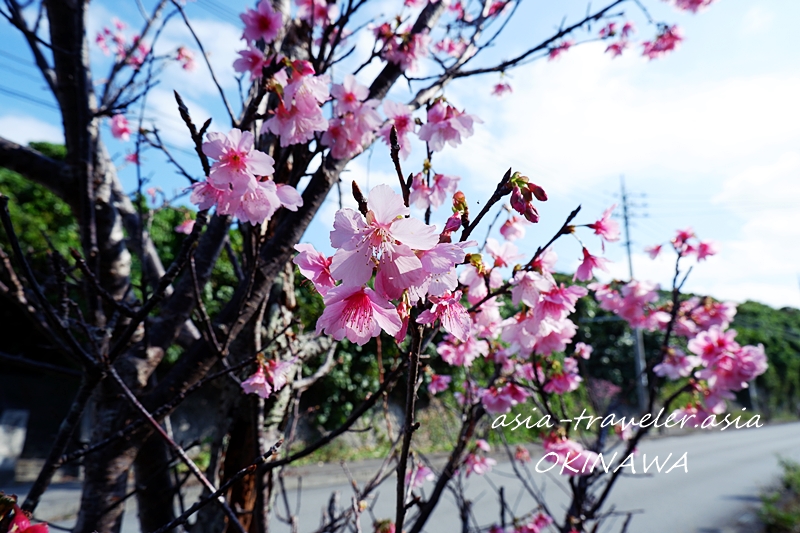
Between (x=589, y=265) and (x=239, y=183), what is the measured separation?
3.27 ft

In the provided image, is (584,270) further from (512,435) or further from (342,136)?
(512,435)

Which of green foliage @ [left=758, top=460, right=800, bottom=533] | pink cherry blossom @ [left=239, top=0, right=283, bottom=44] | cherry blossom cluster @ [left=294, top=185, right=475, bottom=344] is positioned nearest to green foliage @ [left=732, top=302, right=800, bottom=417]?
green foliage @ [left=758, top=460, right=800, bottom=533]

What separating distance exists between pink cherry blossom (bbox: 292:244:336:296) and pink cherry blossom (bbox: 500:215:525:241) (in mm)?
888

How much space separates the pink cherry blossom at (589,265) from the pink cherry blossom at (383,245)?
824mm

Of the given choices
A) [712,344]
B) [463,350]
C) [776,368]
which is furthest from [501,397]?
[776,368]

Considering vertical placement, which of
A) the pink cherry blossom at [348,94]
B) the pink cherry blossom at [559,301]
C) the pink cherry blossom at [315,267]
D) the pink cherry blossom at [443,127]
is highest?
the pink cherry blossom at [348,94]

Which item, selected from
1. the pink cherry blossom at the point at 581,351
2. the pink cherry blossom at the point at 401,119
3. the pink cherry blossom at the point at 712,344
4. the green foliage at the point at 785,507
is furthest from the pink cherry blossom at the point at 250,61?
the green foliage at the point at 785,507

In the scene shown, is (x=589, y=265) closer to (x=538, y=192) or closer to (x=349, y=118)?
(x=538, y=192)

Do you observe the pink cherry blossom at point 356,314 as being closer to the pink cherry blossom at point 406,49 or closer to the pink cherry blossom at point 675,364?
the pink cherry blossom at point 406,49

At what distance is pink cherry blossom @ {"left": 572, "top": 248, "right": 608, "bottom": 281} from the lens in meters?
1.32

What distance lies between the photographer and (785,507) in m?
5.44

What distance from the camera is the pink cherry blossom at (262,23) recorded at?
1674 millimetres

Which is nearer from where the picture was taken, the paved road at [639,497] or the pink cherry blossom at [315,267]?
the pink cherry blossom at [315,267]

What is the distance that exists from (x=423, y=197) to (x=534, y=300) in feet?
1.46
